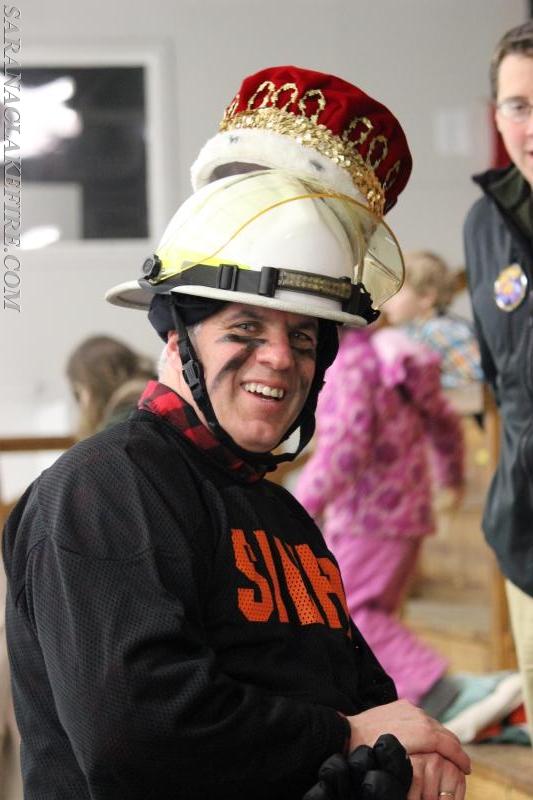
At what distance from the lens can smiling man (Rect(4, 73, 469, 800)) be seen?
1511 mm

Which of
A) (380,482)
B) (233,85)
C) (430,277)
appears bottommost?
(380,482)

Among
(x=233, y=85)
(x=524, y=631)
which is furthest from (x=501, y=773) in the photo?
(x=233, y=85)

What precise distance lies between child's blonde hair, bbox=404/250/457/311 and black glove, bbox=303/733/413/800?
12.8ft

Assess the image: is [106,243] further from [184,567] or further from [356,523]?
[184,567]

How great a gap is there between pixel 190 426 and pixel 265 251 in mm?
272

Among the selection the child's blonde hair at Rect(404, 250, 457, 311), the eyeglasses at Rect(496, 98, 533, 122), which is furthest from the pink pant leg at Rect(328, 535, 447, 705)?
the child's blonde hair at Rect(404, 250, 457, 311)

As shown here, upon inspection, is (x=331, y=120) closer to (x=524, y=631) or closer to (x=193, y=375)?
(x=193, y=375)

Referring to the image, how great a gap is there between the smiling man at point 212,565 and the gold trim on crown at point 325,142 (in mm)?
17

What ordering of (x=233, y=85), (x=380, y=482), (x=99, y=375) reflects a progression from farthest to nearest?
(x=233, y=85) < (x=380, y=482) < (x=99, y=375)

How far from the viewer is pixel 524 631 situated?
2.87 meters

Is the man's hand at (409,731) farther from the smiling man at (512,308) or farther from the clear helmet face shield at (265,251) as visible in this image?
the smiling man at (512,308)

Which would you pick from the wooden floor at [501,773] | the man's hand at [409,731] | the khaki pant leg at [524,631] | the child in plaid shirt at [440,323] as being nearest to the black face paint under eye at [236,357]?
the man's hand at [409,731]

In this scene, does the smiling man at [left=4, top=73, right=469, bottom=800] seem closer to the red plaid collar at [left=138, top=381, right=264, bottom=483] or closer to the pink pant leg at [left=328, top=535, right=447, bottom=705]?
the red plaid collar at [left=138, top=381, right=264, bottom=483]

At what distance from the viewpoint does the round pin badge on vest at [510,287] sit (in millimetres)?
2809
